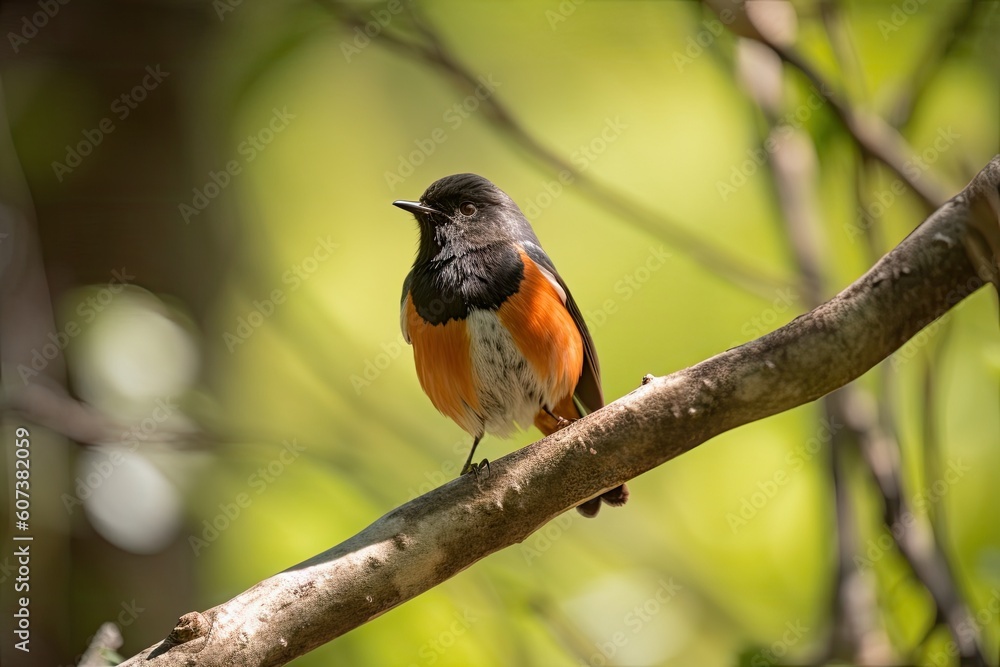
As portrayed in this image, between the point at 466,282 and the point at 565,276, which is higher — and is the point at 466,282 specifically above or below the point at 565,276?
below

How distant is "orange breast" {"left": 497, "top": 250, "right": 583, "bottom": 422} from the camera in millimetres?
3184

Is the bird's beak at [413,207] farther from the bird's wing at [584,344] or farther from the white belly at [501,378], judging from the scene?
the white belly at [501,378]

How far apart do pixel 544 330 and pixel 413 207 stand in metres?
0.80

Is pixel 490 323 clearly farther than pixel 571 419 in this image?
No

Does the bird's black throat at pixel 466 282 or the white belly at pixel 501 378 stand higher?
the bird's black throat at pixel 466 282

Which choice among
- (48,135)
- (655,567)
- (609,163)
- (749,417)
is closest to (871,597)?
(655,567)

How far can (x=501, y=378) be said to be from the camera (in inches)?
128

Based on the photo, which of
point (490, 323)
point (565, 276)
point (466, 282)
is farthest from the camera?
point (565, 276)

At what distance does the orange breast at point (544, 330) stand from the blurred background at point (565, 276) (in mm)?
587

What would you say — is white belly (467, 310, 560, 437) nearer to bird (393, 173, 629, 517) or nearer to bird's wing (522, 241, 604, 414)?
bird (393, 173, 629, 517)

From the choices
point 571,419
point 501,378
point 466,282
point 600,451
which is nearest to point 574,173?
point 466,282

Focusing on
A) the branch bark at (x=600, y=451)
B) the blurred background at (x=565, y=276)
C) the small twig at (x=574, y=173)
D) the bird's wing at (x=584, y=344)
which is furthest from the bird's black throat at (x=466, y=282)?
the branch bark at (x=600, y=451)

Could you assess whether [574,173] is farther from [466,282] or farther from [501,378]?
[501,378]

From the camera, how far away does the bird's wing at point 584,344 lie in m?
3.42
